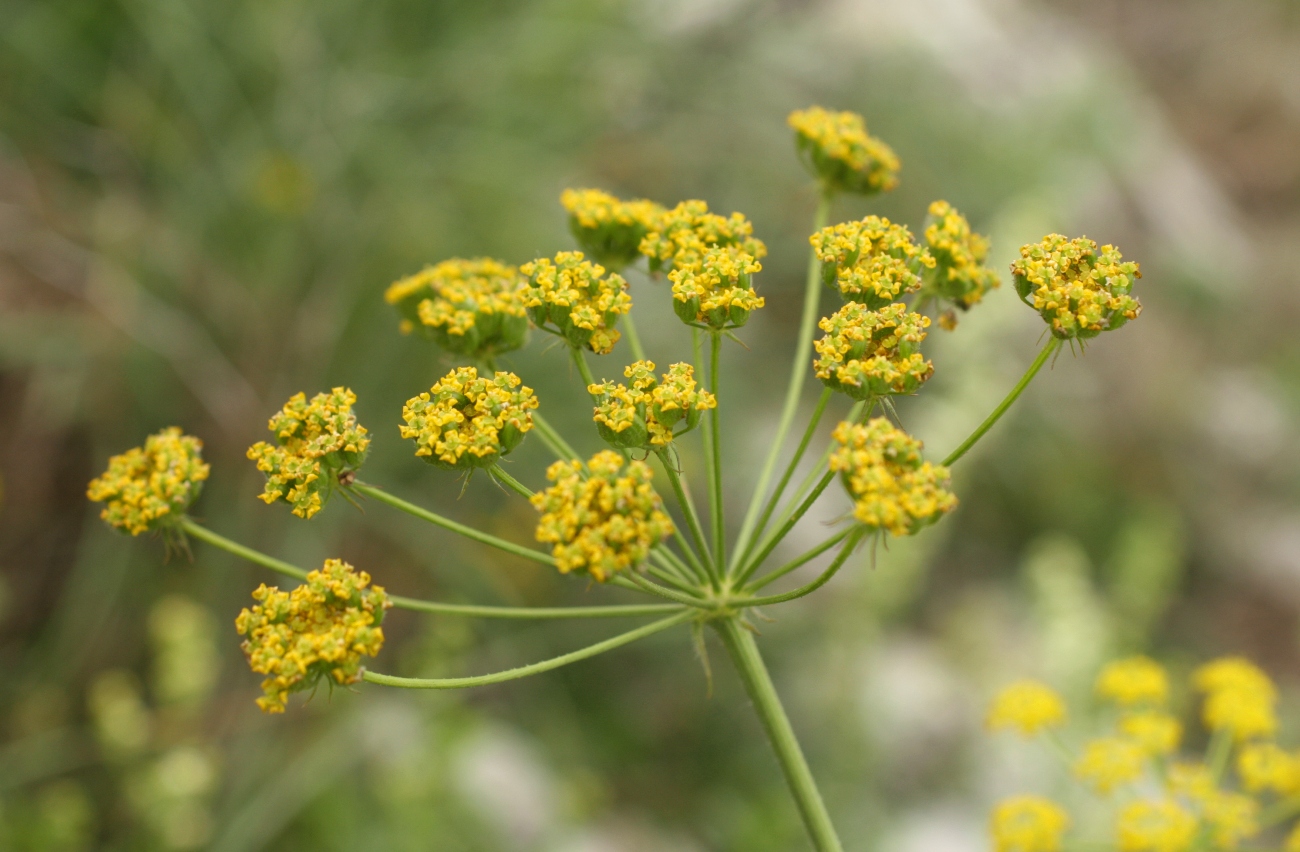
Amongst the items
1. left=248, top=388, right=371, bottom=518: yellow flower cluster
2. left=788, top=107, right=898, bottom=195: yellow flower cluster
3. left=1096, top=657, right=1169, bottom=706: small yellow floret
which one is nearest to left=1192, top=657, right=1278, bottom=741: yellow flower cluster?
left=1096, top=657, right=1169, bottom=706: small yellow floret

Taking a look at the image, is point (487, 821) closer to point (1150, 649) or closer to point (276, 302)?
point (276, 302)

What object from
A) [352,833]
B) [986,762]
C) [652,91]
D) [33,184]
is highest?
[652,91]

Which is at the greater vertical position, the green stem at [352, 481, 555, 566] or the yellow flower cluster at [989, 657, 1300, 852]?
the yellow flower cluster at [989, 657, 1300, 852]

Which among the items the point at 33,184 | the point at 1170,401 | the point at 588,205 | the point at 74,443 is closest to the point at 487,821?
the point at 74,443

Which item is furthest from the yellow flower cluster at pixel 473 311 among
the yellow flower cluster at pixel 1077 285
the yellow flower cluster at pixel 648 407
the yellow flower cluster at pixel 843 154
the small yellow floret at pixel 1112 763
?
the small yellow floret at pixel 1112 763

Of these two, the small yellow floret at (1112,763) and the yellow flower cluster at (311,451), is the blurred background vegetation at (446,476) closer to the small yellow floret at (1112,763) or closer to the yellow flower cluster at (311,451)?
the yellow flower cluster at (311,451)

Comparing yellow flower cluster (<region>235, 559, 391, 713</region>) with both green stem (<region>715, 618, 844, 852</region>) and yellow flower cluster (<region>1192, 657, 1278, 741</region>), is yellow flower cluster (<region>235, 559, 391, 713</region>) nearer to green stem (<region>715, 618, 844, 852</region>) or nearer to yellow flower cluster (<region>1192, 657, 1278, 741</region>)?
green stem (<region>715, 618, 844, 852</region>)
